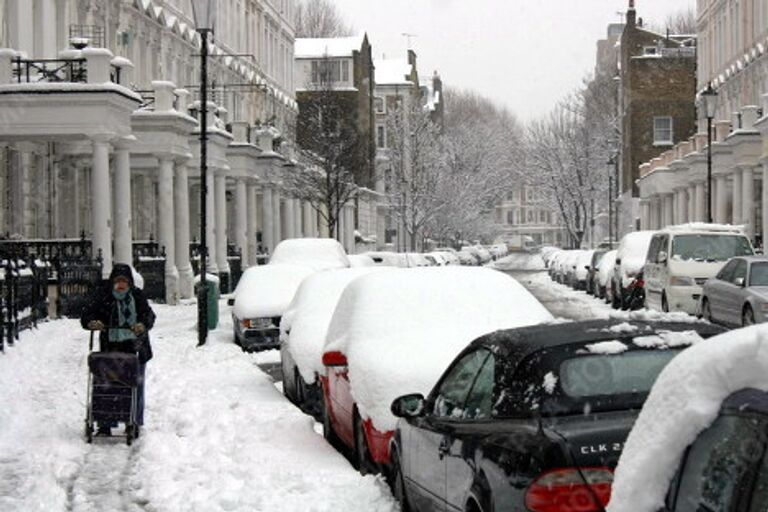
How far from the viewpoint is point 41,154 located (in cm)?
3031

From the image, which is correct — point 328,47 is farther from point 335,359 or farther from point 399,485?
point 399,485

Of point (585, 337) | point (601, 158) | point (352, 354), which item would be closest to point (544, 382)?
point (585, 337)

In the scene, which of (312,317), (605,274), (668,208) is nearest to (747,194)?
(605,274)

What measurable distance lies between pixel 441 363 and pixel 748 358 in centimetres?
573

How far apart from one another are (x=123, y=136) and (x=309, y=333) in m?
15.7

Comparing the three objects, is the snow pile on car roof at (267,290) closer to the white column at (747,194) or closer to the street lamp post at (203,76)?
the street lamp post at (203,76)

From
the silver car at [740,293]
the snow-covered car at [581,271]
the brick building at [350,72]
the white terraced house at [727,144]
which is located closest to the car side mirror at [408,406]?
the silver car at [740,293]

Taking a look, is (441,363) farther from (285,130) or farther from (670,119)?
(670,119)

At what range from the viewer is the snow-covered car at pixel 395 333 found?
27.7 ft

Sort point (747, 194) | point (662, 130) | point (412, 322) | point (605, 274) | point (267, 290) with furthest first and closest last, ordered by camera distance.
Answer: point (662, 130)
point (747, 194)
point (605, 274)
point (267, 290)
point (412, 322)

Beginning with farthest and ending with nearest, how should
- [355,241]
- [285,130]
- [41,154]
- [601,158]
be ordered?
[601,158] → [355,241] → [285,130] → [41,154]

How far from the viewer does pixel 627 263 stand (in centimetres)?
3033

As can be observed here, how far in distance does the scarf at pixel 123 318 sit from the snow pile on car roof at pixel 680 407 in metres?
8.25

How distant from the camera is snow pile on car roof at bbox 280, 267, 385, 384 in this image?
481 inches
